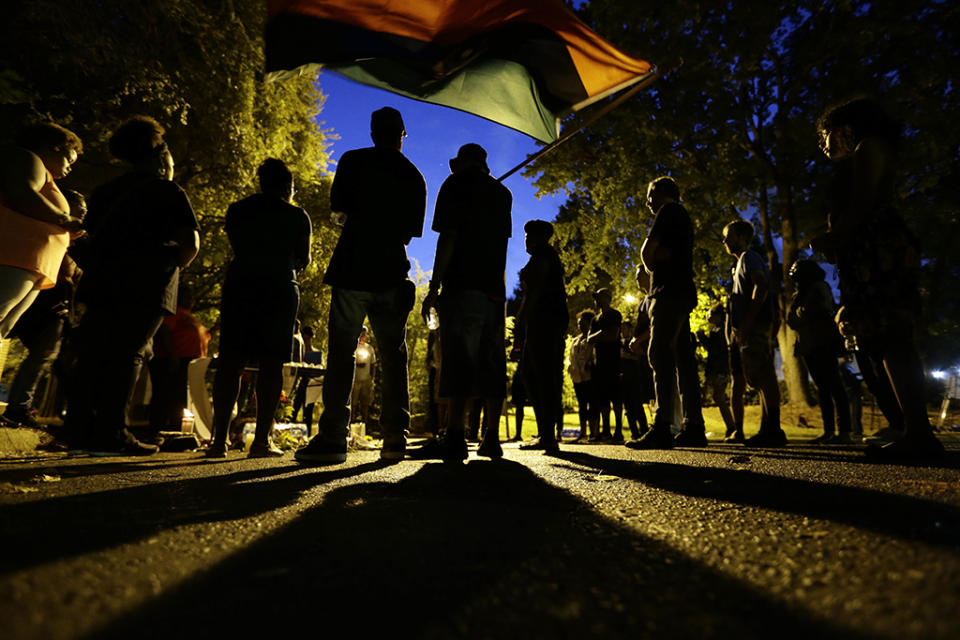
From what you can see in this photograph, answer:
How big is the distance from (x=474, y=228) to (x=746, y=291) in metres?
3.20

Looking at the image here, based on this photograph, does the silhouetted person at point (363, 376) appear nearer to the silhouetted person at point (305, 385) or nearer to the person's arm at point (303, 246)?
the silhouetted person at point (305, 385)

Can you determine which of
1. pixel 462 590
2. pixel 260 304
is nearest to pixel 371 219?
pixel 260 304

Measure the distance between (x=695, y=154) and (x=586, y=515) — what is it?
487 inches

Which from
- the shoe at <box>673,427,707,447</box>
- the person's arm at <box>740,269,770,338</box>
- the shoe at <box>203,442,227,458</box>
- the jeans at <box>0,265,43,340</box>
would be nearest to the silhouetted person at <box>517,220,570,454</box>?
the shoe at <box>673,427,707,447</box>

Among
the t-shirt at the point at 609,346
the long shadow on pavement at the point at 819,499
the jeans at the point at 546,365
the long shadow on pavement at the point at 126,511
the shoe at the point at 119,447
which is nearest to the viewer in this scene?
the long shadow on pavement at the point at 126,511

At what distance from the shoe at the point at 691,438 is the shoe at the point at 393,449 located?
8.97 ft

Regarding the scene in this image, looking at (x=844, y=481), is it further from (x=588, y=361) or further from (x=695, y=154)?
(x=695, y=154)

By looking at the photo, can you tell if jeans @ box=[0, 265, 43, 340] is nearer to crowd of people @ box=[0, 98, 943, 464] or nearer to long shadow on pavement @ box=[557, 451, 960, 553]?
crowd of people @ box=[0, 98, 943, 464]

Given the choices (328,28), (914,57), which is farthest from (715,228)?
(328,28)

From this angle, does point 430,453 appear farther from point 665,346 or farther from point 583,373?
point 583,373

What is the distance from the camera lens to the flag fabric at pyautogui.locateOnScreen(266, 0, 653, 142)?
187 inches

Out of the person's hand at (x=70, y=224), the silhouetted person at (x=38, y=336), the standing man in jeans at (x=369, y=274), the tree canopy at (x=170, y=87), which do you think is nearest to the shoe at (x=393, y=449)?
the standing man in jeans at (x=369, y=274)

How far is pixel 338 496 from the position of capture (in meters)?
2.07

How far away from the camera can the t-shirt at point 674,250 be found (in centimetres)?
459
